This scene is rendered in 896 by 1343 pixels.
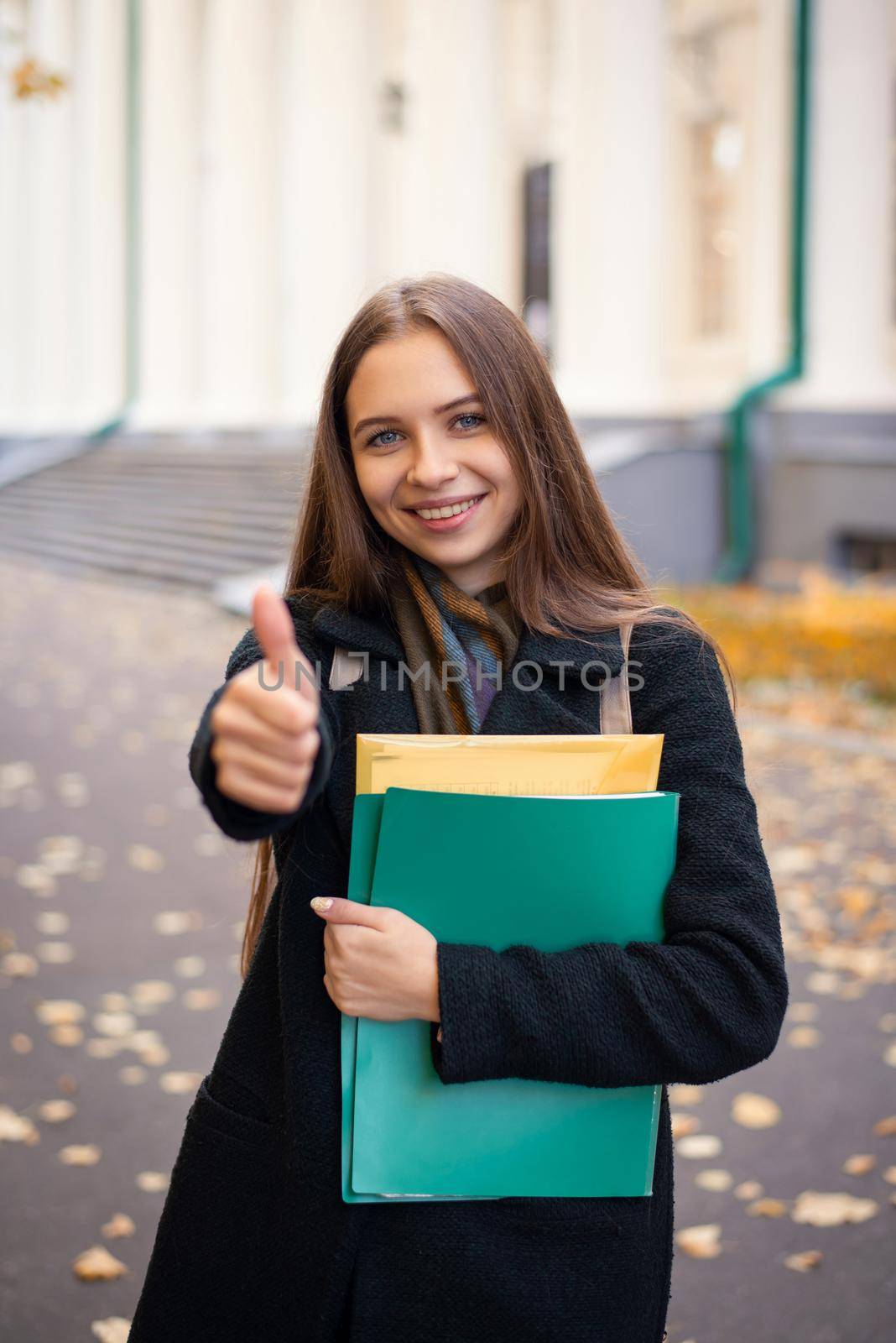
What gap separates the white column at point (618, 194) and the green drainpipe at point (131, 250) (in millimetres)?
12233

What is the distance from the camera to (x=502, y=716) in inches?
55.1

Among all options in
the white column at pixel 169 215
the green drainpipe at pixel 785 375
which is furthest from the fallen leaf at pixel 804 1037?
the white column at pixel 169 215

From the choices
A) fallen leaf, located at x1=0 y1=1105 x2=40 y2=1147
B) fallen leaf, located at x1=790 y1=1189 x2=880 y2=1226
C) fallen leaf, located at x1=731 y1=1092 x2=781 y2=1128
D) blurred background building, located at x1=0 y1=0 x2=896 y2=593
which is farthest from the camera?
blurred background building, located at x1=0 y1=0 x2=896 y2=593

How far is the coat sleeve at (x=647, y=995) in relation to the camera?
4.13 ft

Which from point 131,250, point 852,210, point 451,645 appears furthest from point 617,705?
point 131,250

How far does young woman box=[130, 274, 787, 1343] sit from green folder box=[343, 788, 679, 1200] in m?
0.03

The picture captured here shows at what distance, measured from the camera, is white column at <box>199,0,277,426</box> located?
21.8m

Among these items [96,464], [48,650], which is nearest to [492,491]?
[48,650]

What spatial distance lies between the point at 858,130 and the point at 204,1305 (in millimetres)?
13022

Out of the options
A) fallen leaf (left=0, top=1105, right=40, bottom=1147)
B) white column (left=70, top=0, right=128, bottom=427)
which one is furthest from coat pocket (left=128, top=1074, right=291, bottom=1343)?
white column (left=70, top=0, right=128, bottom=427)

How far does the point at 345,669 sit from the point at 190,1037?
9.82 feet

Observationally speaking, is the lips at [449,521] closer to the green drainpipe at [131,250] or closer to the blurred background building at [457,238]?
the blurred background building at [457,238]

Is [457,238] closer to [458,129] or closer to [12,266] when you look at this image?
[458,129]

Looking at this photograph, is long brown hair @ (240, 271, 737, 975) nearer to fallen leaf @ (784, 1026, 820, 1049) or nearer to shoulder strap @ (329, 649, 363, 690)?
shoulder strap @ (329, 649, 363, 690)
